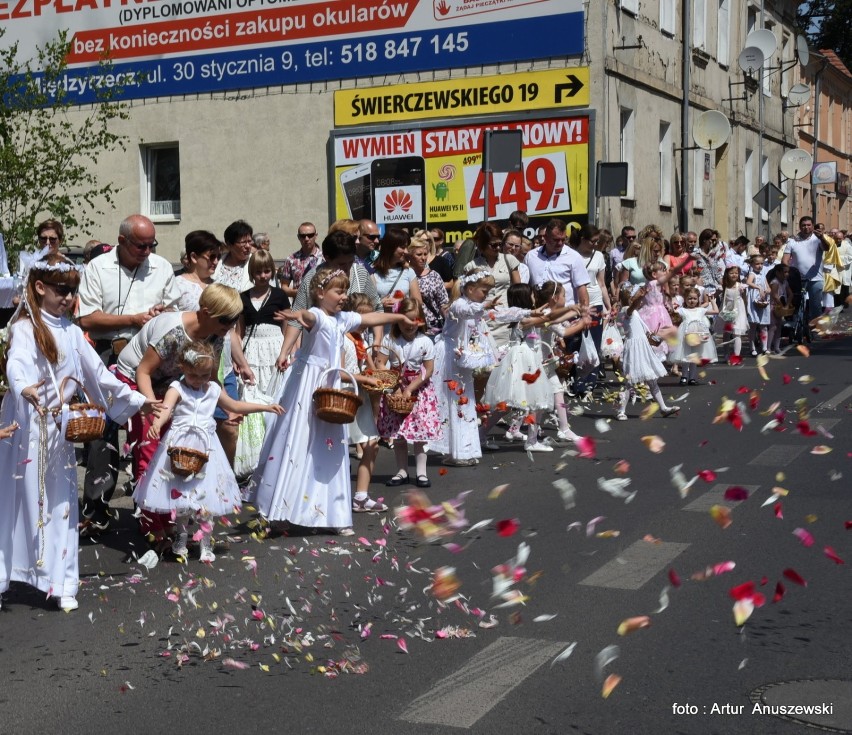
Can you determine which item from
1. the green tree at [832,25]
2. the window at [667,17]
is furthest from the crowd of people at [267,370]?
the green tree at [832,25]

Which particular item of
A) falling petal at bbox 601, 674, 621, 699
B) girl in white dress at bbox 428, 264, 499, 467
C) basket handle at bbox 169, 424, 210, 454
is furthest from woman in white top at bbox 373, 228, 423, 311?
falling petal at bbox 601, 674, 621, 699

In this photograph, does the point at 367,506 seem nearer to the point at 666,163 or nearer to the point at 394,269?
the point at 394,269

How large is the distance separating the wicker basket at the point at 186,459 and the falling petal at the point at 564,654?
8.20ft

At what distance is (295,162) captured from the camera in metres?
26.5

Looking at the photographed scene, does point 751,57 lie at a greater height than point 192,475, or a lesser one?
greater

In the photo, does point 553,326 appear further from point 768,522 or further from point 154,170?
point 154,170

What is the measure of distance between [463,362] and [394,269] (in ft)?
3.64

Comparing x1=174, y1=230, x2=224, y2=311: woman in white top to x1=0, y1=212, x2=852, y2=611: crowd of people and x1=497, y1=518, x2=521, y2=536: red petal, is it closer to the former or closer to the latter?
x1=0, y1=212, x2=852, y2=611: crowd of people

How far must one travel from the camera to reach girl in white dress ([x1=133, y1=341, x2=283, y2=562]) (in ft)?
23.0

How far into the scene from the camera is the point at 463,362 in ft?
33.9

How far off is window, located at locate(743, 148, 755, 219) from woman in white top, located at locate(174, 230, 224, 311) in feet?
90.6

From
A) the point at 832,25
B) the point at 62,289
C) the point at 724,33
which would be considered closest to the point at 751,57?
the point at 724,33

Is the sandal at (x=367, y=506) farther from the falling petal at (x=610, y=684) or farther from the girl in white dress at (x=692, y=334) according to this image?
the girl in white dress at (x=692, y=334)

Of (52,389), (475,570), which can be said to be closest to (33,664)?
(52,389)
